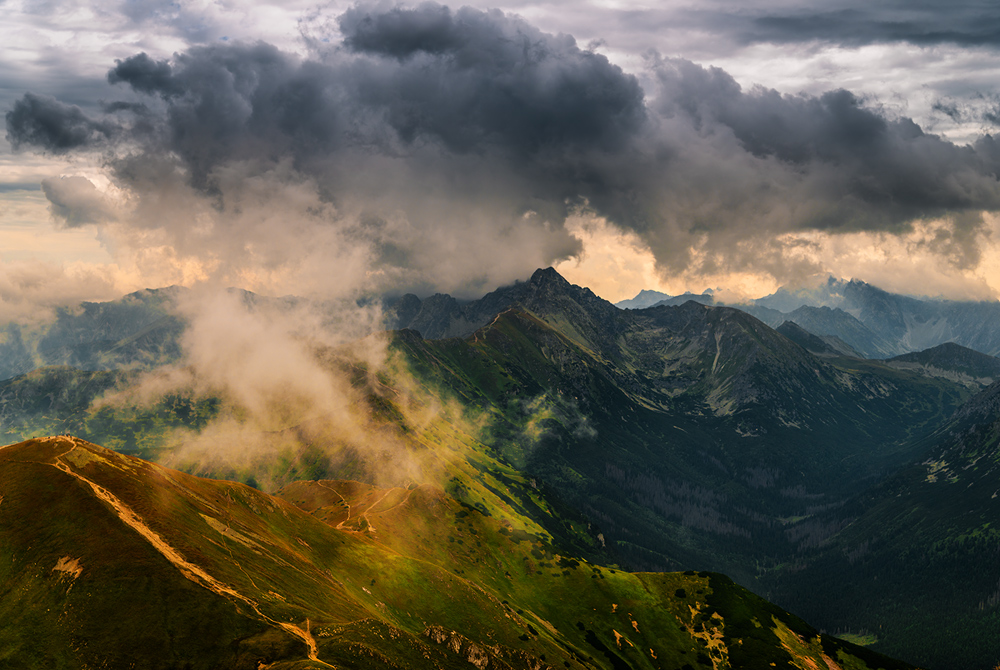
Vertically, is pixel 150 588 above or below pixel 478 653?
above

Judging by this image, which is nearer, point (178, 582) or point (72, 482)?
point (178, 582)

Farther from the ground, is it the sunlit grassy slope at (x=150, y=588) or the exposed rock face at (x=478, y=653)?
the sunlit grassy slope at (x=150, y=588)

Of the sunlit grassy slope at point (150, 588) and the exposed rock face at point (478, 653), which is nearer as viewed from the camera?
the sunlit grassy slope at point (150, 588)

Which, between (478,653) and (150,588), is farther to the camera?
(478,653)

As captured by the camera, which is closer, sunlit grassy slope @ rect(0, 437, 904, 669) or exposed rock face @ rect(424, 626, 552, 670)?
sunlit grassy slope @ rect(0, 437, 904, 669)

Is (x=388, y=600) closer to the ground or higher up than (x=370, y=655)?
closer to the ground

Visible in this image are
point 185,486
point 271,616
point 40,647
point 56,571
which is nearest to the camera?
point 40,647

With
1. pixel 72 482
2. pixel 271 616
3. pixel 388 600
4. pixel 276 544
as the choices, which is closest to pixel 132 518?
pixel 72 482

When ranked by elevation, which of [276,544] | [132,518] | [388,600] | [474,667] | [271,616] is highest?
[132,518]

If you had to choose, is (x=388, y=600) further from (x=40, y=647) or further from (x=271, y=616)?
(x=40, y=647)

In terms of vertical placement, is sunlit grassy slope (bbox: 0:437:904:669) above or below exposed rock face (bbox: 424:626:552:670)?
above

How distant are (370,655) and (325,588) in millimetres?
48842

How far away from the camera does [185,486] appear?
178m

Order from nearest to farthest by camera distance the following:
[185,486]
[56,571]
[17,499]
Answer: [56,571], [17,499], [185,486]
